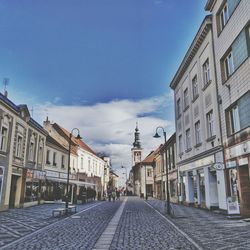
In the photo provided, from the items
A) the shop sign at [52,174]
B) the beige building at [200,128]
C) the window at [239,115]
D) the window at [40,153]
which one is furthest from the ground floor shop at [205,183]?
the shop sign at [52,174]

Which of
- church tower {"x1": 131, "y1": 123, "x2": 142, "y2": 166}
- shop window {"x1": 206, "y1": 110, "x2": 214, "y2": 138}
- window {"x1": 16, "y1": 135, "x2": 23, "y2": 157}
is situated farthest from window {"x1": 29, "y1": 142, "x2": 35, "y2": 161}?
church tower {"x1": 131, "y1": 123, "x2": 142, "y2": 166}

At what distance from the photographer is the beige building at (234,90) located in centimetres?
1630

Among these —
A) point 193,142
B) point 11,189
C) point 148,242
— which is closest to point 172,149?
point 193,142

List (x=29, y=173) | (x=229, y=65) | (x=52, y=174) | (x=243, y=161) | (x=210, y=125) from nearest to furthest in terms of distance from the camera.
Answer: (x=243, y=161) < (x=229, y=65) < (x=210, y=125) < (x=29, y=173) < (x=52, y=174)

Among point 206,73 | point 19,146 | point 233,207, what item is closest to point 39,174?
point 19,146

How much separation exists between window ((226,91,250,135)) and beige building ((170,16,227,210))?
1.49 meters

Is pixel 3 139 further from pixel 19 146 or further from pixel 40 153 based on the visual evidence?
pixel 40 153

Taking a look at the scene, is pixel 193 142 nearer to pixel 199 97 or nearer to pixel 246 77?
pixel 199 97

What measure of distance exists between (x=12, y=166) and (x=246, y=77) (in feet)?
61.7

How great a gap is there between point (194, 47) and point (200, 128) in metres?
6.89

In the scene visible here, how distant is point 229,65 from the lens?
760 inches

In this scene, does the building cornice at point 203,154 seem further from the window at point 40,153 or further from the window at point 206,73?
the window at point 40,153

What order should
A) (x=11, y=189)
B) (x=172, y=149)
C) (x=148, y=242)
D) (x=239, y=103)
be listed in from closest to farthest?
1. (x=148, y=242)
2. (x=239, y=103)
3. (x=11, y=189)
4. (x=172, y=149)

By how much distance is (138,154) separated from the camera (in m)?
95.4
